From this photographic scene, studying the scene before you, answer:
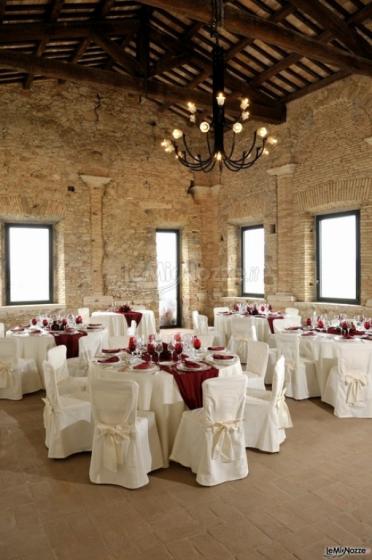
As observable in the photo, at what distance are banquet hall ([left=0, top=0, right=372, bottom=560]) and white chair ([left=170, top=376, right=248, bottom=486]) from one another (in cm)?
2

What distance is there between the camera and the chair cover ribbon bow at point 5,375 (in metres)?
5.43

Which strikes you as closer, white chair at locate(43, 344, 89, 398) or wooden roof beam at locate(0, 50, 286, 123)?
white chair at locate(43, 344, 89, 398)

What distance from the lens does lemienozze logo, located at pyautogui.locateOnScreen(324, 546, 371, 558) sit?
249cm

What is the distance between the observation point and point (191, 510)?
295 centimetres

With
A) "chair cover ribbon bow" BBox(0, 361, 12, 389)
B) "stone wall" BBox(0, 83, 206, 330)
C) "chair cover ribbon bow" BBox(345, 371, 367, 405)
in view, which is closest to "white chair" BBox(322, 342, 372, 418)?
"chair cover ribbon bow" BBox(345, 371, 367, 405)

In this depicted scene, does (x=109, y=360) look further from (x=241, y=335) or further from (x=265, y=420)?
(x=241, y=335)

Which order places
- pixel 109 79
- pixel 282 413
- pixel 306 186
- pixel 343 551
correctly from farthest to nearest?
1. pixel 306 186
2. pixel 109 79
3. pixel 282 413
4. pixel 343 551

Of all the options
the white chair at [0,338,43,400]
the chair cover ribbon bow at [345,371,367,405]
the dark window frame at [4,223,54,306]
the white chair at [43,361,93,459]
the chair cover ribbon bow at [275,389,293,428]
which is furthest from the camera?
the dark window frame at [4,223,54,306]

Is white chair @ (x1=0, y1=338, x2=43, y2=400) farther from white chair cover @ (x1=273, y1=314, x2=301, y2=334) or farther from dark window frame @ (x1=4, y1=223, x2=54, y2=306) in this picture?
dark window frame @ (x1=4, y1=223, x2=54, y2=306)

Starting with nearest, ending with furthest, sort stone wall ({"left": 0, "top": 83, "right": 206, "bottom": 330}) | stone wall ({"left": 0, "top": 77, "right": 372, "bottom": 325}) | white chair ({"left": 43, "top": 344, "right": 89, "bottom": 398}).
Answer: white chair ({"left": 43, "top": 344, "right": 89, "bottom": 398}), stone wall ({"left": 0, "top": 77, "right": 372, "bottom": 325}), stone wall ({"left": 0, "top": 83, "right": 206, "bottom": 330})

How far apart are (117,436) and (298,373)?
2870 millimetres

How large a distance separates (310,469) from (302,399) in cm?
192

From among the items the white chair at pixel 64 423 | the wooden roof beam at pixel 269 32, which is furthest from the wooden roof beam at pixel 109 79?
the white chair at pixel 64 423
